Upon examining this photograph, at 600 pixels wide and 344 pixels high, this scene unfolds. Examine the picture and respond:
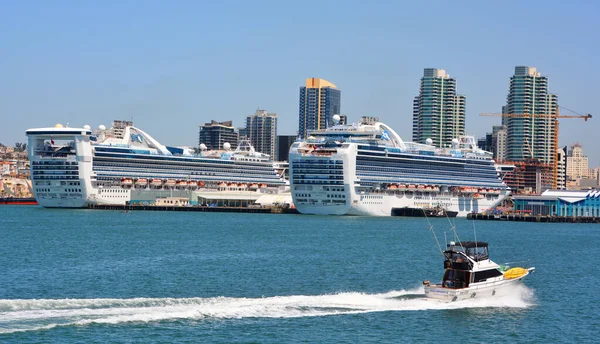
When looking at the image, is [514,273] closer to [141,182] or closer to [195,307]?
[195,307]

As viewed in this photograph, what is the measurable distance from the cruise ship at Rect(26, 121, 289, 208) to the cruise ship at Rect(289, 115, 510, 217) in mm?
21639

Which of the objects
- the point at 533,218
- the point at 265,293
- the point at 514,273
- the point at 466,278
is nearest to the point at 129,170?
the point at 533,218

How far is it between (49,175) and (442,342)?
322 feet

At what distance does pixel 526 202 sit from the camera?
Result: 495ft

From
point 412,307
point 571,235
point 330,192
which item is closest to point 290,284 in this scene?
point 412,307

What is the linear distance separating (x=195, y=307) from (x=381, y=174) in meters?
87.3

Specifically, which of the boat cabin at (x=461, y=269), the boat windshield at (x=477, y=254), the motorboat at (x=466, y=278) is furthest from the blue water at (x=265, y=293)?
the boat windshield at (x=477, y=254)

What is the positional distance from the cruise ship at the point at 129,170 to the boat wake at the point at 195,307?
295 ft

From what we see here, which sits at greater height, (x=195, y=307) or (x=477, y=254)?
(x=477, y=254)

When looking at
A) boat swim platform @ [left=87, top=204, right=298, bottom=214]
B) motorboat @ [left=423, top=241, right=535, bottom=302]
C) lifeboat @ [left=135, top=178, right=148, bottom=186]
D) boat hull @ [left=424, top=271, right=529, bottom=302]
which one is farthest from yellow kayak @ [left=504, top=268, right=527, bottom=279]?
lifeboat @ [left=135, top=178, right=148, bottom=186]

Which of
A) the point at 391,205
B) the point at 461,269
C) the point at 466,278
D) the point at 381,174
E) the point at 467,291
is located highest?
the point at 381,174

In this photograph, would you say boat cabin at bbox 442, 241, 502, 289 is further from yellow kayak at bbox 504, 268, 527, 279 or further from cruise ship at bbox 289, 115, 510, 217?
cruise ship at bbox 289, 115, 510, 217

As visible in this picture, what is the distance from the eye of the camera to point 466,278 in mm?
37906

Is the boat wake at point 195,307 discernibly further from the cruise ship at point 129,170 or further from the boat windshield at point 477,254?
the cruise ship at point 129,170
